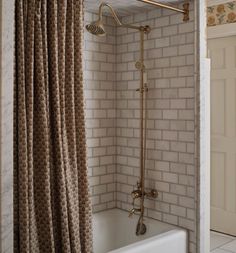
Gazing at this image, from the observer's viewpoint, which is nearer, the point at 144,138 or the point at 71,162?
the point at 71,162

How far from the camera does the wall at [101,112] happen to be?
2898 millimetres

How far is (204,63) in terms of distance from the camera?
260 cm

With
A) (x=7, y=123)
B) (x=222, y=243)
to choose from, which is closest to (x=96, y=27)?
(x=7, y=123)

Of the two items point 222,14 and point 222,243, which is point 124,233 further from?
point 222,14

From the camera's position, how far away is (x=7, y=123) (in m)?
1.72

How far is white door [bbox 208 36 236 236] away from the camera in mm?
3840

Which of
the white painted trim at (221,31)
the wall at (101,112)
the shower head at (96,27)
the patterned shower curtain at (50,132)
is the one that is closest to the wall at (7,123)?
the patterned shower curtain at (50,132)

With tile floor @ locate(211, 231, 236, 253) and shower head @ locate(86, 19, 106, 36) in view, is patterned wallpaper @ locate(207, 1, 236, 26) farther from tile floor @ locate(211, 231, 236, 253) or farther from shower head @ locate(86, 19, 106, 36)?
tile floor @ locate(211, 231, 236, 253)

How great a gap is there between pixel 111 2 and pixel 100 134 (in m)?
0.99

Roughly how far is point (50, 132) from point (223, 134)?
2423 millimetres

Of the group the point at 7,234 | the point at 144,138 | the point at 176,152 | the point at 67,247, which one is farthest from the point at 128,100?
the point at 7,234

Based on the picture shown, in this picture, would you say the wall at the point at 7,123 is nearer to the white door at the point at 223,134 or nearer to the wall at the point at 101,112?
the wall at the point at 101,112

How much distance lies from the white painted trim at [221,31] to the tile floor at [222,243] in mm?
2011

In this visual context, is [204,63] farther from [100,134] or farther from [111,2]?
[100,134]
